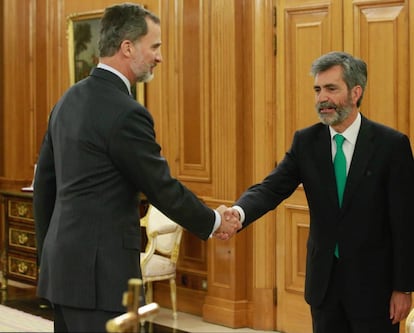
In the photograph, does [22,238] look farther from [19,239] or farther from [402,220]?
[402,220]

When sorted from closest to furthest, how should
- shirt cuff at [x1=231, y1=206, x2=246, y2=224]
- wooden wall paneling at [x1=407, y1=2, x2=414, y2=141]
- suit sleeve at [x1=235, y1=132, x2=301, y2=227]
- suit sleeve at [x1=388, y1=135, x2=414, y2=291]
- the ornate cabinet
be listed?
suit sleeve at [x1=388, y1=135, x2=414, y2=291]
suit sleeve at [x1=235, y1=132, x2=301, y2=227]
shirt cuff at [x1=231, y1=206, x2=246, y2=224]
wooden wall paneling at [x1=407, y1=2, x2=414, y2=141]
the ornate cabinet

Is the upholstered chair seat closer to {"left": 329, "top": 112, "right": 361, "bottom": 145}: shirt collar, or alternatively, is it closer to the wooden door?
the wooden door

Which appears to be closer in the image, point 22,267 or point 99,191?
point 99,191

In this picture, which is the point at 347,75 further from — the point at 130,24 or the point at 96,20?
the point at 96,20

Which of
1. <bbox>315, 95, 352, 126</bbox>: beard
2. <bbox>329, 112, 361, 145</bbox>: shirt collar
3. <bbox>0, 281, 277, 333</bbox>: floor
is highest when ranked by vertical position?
<bbox>315, 95, 352, 126</bbox>: beard

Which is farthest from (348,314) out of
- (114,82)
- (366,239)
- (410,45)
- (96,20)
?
(96,20)

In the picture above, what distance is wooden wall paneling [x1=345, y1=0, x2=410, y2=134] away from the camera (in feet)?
18.4

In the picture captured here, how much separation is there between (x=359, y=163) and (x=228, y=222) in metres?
0.72

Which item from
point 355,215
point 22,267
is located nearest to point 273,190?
point 355,215

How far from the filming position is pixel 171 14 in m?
7.27

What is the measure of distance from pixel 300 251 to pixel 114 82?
11.3ft

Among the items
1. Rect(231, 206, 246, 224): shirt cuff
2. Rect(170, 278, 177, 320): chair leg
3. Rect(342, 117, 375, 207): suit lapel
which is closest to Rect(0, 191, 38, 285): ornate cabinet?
Rect(170, 278, 177, 320): chair leg

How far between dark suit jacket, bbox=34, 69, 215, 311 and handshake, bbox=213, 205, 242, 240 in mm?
721

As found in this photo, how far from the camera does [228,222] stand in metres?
3.97
